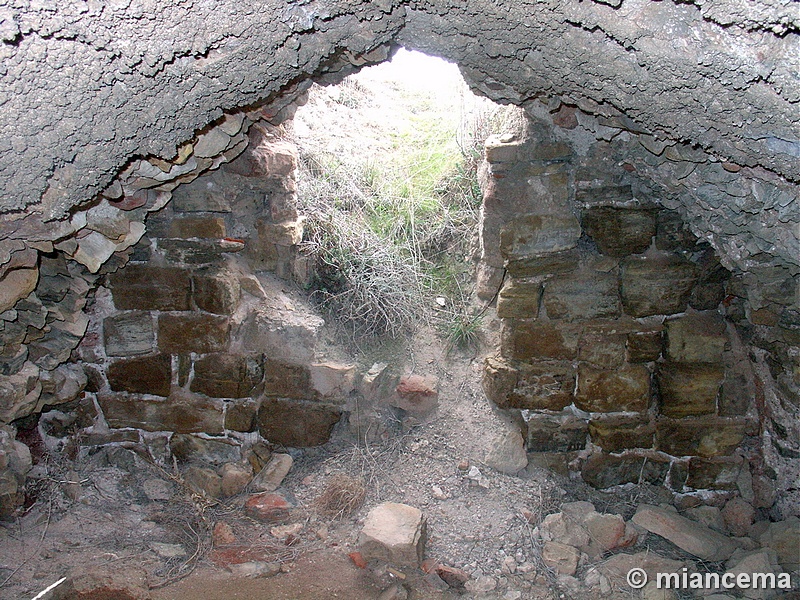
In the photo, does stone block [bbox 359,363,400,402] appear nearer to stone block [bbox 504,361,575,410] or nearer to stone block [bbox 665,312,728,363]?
stone block [bbox 504,361,575,410]

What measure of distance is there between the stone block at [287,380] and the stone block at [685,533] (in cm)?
170

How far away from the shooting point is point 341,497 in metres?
2.98

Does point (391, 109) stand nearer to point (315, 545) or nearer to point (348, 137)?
point (348, 137)

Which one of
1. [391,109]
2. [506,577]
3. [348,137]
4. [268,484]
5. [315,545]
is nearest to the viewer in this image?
[506,577]

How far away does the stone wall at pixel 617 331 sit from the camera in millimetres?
2656

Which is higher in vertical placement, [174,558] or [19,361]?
[19,361]

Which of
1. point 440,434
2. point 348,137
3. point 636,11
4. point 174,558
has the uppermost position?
point 348,137

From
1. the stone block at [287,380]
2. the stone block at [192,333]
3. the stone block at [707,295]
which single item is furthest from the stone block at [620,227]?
the stone block at [192,333]

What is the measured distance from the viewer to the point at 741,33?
128 cm

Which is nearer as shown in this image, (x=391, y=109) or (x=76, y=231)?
(x=76, y=231)

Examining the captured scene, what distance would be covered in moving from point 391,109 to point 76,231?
3.26m

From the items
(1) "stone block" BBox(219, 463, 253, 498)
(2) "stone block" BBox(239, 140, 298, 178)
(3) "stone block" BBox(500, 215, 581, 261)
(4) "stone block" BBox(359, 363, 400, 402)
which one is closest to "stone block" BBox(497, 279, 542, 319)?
(3) "stone block" BBox(500, 215, 581, 261)

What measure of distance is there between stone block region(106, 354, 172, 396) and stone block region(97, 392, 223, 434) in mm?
61

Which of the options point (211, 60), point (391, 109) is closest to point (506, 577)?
point (211, 60)
